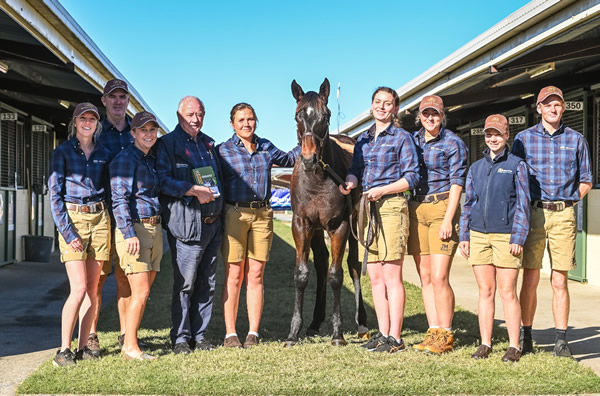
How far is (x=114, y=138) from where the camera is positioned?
4914 millimetres

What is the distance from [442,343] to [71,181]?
118 inches

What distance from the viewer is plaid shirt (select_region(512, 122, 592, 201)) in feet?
15.7

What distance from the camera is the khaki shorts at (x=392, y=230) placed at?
4914 millimetres

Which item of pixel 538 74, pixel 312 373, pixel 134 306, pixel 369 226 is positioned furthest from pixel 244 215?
pixel 538 74

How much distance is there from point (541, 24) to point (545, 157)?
2.68 metres

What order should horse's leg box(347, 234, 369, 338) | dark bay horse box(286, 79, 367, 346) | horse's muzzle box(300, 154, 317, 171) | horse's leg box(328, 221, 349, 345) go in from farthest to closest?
horse's leg box(347, 234, 369, 338)
horse's leg box(328, 221, 349, 345)
dark bay horse box(286, 79, 367, 346)
horse's muzzle box(300, 154, 317, 171)

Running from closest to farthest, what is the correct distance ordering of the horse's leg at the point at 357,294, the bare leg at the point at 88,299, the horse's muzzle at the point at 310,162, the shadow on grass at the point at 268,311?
the bare leg at the point at 88,299 < the horse's muzzle at the point at 310,162 < the horse's leg at the point at 357,294 < the shadow on grass at the point at 268,311

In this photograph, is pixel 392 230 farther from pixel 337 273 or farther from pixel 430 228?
pixel 337 273

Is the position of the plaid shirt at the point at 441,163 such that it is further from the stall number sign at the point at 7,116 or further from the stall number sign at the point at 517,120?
the stall number sign at the point at 7,116

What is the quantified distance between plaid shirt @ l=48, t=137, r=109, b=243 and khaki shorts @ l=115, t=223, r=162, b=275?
1.08 ft

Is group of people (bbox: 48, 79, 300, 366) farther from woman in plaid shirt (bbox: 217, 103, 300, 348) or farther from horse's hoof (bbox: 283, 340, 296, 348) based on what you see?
horse's hoof (bbox: 283, 340, 296, 348)

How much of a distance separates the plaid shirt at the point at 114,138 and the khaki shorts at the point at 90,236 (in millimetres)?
532

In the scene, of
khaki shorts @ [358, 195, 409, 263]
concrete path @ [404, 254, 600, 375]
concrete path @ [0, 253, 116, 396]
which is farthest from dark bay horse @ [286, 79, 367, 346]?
concrete path @ [0, 253, 116, 396]

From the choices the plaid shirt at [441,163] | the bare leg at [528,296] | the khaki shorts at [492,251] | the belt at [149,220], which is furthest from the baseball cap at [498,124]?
the belt at [149,220]
